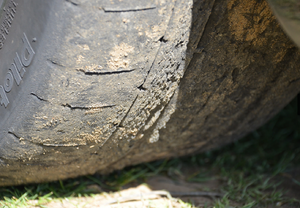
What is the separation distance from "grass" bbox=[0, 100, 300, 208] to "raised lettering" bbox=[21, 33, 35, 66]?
0.61 m

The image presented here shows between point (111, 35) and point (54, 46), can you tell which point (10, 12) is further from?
point (111, 35)

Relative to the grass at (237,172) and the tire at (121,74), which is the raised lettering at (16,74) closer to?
the tire at (121,74)

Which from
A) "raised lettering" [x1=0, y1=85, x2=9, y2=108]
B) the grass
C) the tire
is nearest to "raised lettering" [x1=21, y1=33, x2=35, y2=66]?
the tire

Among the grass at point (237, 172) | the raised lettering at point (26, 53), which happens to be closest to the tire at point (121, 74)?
the raised lettering at point (26, 53)

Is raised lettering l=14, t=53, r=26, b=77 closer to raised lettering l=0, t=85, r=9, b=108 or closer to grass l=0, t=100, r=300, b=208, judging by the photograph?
raised lettering l=0, t=85, r=9, b=108

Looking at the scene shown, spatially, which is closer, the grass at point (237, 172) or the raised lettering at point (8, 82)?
the raised lettering at point (8, 82)

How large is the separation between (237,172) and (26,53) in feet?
3.98

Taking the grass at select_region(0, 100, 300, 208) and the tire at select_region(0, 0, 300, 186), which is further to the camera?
the grass at select_region(0, 100, 300, 208)

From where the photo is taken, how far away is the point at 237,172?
1.48m

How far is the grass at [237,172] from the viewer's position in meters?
1.16

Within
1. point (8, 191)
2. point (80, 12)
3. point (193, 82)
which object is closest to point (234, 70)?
point (193, 82)

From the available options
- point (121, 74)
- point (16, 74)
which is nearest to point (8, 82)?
point (16, 74)

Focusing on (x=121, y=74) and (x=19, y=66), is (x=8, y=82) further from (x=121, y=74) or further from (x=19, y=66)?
(x=121, y=74)

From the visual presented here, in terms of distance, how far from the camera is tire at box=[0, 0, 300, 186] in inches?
28.4
